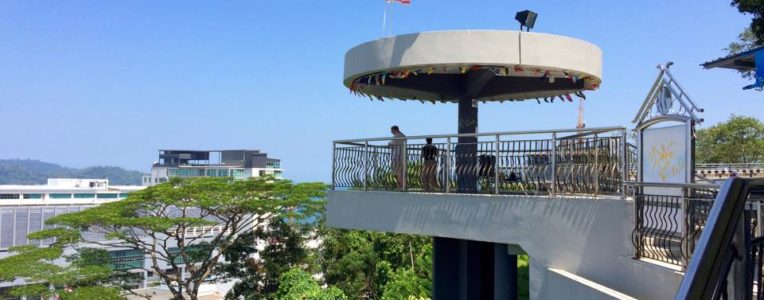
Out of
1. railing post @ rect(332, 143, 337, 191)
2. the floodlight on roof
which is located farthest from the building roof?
railing post @ rect(332, 143, 337, 191)

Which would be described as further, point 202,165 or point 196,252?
point 202,165

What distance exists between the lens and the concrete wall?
6.25 meters

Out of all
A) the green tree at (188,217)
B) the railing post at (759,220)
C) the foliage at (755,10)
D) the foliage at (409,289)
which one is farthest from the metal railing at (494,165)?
the green tree at (188,217)

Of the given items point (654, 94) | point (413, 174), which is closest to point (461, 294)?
point (413, 174)

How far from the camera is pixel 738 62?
361 inches

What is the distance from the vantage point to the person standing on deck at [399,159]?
29.5 feet

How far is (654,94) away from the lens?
646cm

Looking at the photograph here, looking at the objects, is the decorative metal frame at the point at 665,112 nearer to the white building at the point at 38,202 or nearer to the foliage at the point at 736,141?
the white building at the point at 38,202

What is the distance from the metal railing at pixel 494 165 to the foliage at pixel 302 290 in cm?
864

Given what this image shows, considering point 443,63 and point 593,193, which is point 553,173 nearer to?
point 593,193

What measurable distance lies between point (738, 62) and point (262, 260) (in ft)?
69.9

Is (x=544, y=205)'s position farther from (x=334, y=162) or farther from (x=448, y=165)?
(x=334, y=162)

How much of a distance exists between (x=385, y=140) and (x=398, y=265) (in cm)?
1887

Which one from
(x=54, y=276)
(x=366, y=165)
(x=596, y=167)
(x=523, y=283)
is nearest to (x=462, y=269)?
(x=366, y=165)
